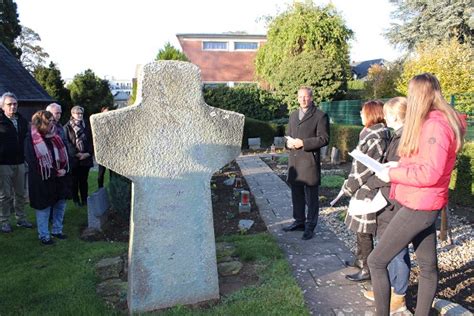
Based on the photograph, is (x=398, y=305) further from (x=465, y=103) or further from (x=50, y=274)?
(x=465, y=103)

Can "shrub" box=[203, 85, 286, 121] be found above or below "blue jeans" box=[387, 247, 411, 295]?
above

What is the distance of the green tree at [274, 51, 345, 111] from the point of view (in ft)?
62.4

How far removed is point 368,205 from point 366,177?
11.6 inches

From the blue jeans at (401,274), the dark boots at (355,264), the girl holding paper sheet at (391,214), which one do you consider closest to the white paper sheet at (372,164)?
the girl holding paper sheet at (391,214)

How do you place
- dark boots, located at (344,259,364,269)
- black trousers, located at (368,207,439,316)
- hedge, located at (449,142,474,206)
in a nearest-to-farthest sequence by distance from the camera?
black trousers, located at (368,207,439,316), dark boots, located at (344,259,364,269), hedge, located at (449,142,474,206)

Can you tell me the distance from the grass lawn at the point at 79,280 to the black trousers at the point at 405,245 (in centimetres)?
71

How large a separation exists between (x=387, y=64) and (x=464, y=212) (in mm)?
20204

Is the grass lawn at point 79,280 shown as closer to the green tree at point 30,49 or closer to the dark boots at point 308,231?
the dark boots at point 308,231

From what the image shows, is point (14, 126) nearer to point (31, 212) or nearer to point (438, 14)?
point (31, 212)

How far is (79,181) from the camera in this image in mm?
7281

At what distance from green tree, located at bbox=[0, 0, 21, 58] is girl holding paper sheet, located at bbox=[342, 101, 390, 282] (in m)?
27.1

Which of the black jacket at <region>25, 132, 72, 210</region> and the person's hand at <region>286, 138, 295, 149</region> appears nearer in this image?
the person's hand at <region>286, 138, 295, 149</region>

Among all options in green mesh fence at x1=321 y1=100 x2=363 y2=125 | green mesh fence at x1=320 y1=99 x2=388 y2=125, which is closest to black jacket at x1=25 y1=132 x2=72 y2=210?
green mesh fence at x1=320 y1=99 x2=388 y2=125

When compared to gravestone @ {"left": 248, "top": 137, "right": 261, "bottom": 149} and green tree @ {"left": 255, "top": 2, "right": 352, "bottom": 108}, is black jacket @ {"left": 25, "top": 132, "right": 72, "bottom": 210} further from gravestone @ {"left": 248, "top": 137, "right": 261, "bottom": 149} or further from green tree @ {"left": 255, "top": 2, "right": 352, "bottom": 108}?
green tree @ {"left": 255, "top": 2, "right": 352, "bottom": 108}
